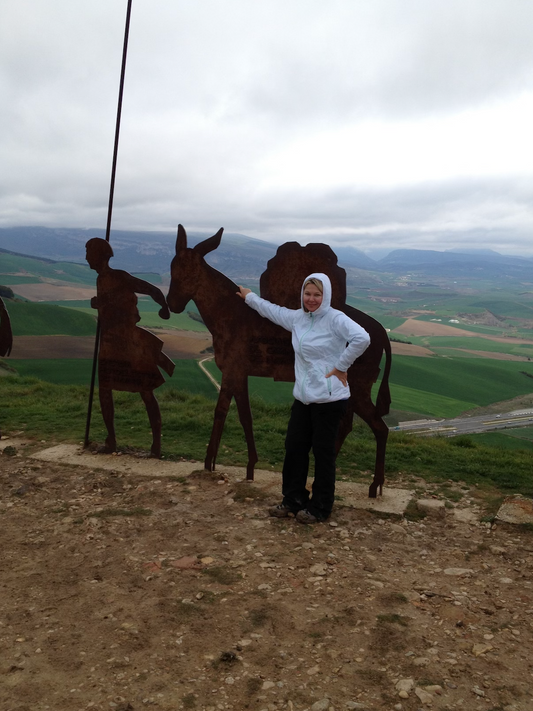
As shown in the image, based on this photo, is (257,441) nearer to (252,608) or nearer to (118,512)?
(118,512)

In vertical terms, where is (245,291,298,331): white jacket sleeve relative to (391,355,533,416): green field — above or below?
above

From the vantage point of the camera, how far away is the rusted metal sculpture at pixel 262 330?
579 cm

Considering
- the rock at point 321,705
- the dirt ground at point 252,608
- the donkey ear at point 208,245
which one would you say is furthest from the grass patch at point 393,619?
the donkey ear at point 208,245

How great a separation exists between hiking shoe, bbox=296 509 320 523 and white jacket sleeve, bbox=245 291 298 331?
1.81 metres

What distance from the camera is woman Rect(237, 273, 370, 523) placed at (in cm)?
477

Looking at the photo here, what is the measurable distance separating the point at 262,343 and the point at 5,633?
3792 mm

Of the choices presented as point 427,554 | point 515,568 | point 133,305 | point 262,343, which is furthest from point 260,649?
point 133,305

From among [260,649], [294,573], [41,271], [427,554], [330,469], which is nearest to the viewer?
[260,649]

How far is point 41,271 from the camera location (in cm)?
8831

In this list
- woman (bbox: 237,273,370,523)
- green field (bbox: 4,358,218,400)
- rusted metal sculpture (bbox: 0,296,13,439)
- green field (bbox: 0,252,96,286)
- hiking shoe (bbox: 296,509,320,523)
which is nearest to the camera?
woman (bbox: 237,273,370,523)

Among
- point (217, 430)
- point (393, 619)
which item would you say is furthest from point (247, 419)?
point (393, 619)

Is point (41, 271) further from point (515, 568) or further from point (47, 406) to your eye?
point (515, 568)

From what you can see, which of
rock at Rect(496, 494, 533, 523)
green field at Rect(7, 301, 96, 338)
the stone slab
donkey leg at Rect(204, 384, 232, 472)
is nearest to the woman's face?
donkey leg at Rect(204, 384, 232, 472)

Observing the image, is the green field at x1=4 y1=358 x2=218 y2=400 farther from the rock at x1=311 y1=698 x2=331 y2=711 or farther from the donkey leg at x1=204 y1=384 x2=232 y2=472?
the rock at x1=311 y1=698 x2=331 y2=711
